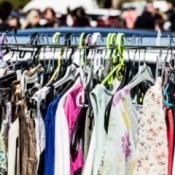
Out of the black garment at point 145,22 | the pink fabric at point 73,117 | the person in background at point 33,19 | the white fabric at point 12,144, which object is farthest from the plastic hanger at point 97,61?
the black garment at point 145,22

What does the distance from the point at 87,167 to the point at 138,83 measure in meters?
0.57

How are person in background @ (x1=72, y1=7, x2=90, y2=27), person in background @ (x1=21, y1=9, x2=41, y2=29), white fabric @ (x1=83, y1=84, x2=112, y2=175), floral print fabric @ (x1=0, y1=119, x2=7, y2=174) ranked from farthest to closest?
1. person in background @ (x1=21, y1=9, x2=41, y2=29)
2. person in background @ (x1=72, y1=7, x2=90, y2=27)
3. floral print fabric @ (x1=0, y1=119, x2=7, y2=174)
4. white fabric @ (x1=83, y1=84, x2=112, y2=175)

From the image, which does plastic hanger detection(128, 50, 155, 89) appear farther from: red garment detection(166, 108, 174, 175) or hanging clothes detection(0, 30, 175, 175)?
red garment detection(166, 108, 174, 175)

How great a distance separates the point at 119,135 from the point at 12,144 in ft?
2.22

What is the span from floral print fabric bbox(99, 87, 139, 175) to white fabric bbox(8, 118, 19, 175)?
562 mm

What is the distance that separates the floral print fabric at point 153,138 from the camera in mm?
3518

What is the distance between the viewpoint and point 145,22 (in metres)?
11.1

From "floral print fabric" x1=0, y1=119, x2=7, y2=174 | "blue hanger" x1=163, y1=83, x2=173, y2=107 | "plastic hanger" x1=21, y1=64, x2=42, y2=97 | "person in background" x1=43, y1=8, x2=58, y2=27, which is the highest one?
"person in background" x1=43, y1=8, x2=58, y2=27

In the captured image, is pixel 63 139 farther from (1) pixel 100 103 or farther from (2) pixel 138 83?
(2) pixel 138 83

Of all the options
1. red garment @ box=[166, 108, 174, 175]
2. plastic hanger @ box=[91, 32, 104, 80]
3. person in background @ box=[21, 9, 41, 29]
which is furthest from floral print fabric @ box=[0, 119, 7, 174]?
person in background @ box=[21, 9, 41, 29]

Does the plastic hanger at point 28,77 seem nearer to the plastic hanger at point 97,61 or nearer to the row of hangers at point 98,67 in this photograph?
the row of hangers at point 98,67

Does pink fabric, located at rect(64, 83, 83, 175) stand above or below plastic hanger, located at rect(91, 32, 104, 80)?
below

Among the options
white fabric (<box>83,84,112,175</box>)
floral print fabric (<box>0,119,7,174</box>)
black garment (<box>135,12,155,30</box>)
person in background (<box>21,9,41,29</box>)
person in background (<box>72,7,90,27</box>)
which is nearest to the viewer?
white fabric (<box>83,84,112,175</box>)

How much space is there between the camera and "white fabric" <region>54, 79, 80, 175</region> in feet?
12.1
